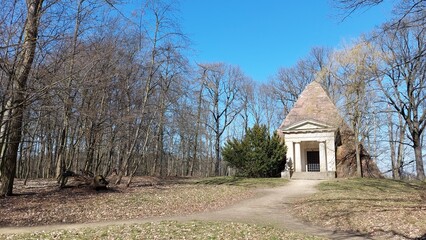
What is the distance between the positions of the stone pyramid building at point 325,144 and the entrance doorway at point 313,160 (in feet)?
0.32

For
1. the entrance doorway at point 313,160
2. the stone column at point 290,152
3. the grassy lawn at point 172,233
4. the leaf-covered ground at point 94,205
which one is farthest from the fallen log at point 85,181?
the entrance doorway at point 313,160

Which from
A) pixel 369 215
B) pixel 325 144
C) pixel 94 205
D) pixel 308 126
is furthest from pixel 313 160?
pixel 94 205

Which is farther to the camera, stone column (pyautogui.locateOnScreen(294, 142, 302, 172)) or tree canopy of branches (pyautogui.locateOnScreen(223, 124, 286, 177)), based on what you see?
stone column (pyautogui.locateOnScreen(294, 142, 302, 172))

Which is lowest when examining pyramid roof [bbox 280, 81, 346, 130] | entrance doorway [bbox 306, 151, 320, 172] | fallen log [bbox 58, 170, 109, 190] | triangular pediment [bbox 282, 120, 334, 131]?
fallen log [bbox 58, 170, 109, 190]

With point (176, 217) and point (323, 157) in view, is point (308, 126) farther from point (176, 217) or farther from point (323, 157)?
point (176, 217)

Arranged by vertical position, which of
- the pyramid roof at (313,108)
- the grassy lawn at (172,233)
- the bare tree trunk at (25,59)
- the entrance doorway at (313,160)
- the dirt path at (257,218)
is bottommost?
the dirt path at (257,218)

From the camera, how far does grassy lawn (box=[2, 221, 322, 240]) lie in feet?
24.6

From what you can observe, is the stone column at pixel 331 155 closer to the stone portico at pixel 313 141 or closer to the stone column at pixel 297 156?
the stone portico at pixel 313 141

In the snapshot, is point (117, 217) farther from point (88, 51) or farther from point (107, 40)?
point (107, 40)

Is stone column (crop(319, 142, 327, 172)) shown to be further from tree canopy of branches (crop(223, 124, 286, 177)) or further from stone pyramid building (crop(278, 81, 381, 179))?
tree canopy of branches (crop(223, 124, 286, 177))

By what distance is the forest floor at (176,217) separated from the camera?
8125 millimetres

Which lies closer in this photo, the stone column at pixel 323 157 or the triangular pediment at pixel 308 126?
the triangular pediment at pixel 308 126

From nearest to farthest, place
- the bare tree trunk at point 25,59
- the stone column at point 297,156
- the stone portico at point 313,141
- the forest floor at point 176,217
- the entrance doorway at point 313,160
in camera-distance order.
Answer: the bare tree trunk at point 25,59 < the forest floor at point 176,217 < the stone portico at point 313,141 < the stone column at point 297,156 < the entrance doorway at point 313,160

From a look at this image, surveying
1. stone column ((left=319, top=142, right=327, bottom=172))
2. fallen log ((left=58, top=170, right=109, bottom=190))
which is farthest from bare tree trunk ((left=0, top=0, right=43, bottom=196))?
stone column ((left=319, top=142, right=327, bottom=172))
